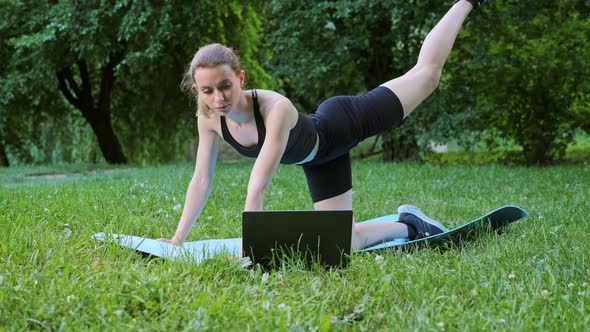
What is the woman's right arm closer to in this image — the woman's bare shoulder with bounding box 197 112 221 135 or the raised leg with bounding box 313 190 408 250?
the woman's bare shoulder with bounding box 197 112 221 135

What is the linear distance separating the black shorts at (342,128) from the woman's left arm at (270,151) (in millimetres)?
521

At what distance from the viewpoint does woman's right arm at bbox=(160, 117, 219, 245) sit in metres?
3.58

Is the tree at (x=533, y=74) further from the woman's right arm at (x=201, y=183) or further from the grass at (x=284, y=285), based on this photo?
the woman's right arm at (x=201, y=183)

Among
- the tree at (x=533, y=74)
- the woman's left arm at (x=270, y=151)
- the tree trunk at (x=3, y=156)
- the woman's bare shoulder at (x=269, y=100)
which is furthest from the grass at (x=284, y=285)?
the tree trunk at (x=3, y=156)

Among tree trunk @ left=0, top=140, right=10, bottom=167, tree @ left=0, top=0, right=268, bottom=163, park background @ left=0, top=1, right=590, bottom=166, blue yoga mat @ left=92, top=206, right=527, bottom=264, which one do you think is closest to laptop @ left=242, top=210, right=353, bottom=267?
blue yoga mat @ left=92, top=206, right=527, bottom=264

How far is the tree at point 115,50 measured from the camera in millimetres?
12414

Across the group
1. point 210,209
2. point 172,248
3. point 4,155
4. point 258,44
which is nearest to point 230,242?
point 172,248

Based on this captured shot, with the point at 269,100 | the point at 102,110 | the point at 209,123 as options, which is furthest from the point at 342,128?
the point at 102,110

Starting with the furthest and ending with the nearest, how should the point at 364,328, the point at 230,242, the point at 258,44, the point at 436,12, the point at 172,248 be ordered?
the point at 258,44 → the point at 436,12 → the point at 230,242 → the point at 172,248 → the point at 364,328

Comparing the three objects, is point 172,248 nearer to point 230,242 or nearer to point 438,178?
point 230,242

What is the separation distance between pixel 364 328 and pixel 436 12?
9806 millimetres

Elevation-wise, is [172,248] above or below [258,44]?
below

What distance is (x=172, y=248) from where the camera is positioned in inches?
129

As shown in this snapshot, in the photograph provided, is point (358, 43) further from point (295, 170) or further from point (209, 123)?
point (209, 123)
